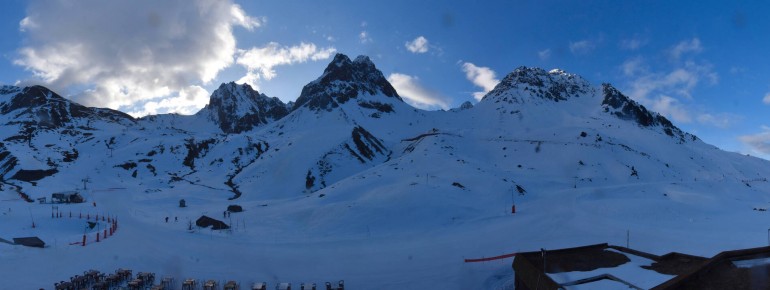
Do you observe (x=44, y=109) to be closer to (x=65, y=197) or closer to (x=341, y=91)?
(x=341, y=91)

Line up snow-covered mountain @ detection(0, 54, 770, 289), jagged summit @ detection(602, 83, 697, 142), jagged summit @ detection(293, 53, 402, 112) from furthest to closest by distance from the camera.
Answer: jagged summit @ detection(293, 53, 402, 112) < jagged summit @ detection(602, 83, 697, 142) < snow-covered mountain @ detection(0, 54, 770, 289)

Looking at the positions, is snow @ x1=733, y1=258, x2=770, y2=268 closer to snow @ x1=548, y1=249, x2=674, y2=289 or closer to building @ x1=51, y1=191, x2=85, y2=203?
snow @ x1=548, y1=249, x2=674, y2=289

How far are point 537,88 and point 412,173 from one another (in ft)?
440

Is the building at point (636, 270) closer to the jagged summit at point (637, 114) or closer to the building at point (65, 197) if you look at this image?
the building at point (65, 197)

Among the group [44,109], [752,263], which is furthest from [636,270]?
[44,109]

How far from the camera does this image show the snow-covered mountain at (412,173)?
128ft

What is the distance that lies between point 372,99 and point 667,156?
119746 mm

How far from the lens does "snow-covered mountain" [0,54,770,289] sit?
128ft

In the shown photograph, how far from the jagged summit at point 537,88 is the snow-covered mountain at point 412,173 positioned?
5.49ft

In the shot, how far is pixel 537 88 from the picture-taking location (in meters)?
177

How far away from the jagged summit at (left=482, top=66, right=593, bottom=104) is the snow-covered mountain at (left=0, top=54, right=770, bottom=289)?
1675 millimetres

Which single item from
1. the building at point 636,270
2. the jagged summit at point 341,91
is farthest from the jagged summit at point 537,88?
the building at point 636,270

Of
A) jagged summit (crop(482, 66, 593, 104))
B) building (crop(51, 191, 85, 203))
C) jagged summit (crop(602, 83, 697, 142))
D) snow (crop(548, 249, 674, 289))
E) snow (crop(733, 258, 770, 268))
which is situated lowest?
snow (crop(548, 249, 674, 289))

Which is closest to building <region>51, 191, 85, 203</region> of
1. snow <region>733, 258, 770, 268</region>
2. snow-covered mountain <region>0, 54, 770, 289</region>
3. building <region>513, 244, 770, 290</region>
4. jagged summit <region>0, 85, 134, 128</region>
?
snow-covered mountain <region>0, 54, 770, 289</region>
